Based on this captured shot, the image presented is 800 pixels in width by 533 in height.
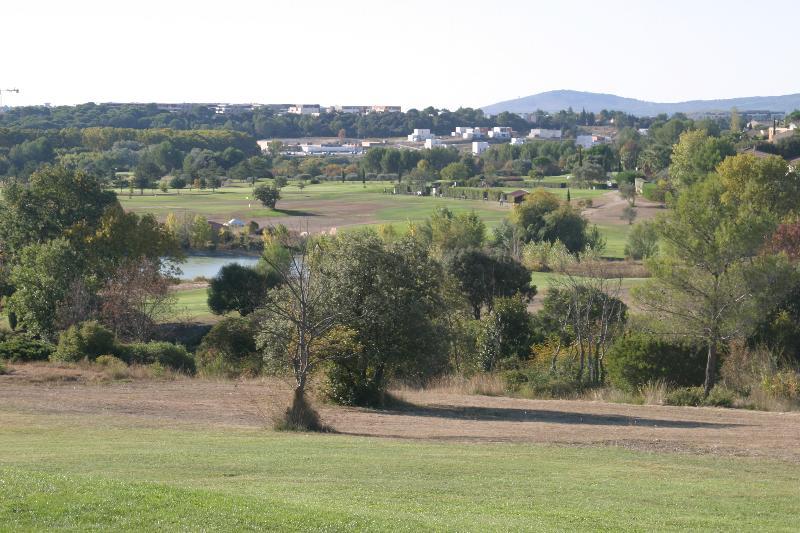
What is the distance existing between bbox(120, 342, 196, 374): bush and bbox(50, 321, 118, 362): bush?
26.6 inches

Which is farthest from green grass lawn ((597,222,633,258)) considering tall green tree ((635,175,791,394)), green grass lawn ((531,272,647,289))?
tall green tree ((635,175,791,394))

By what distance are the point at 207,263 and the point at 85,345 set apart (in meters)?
53.4

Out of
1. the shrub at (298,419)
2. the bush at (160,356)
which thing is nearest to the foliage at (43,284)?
the bush at (160,356)

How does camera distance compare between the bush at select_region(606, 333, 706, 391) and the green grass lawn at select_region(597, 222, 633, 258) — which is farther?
the green grass lawn at select_region(597, 222, 633, 258)

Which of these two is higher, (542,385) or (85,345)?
(85,345)

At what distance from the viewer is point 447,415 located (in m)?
27.7

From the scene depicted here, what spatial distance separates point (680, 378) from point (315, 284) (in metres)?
13.7

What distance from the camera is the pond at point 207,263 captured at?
8200 cm

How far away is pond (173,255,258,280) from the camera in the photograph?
8200 cm

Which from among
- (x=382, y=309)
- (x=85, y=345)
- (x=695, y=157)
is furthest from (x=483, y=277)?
(x=695, y=157)

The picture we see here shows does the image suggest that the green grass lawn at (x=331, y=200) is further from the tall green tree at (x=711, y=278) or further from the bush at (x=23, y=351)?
the bush at (x=23, y=351)

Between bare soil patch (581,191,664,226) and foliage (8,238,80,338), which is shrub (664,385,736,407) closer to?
foliage (8,238,80,338)

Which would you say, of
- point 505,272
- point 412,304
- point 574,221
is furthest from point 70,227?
point 574,221

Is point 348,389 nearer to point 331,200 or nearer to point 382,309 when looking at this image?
point 382,309
